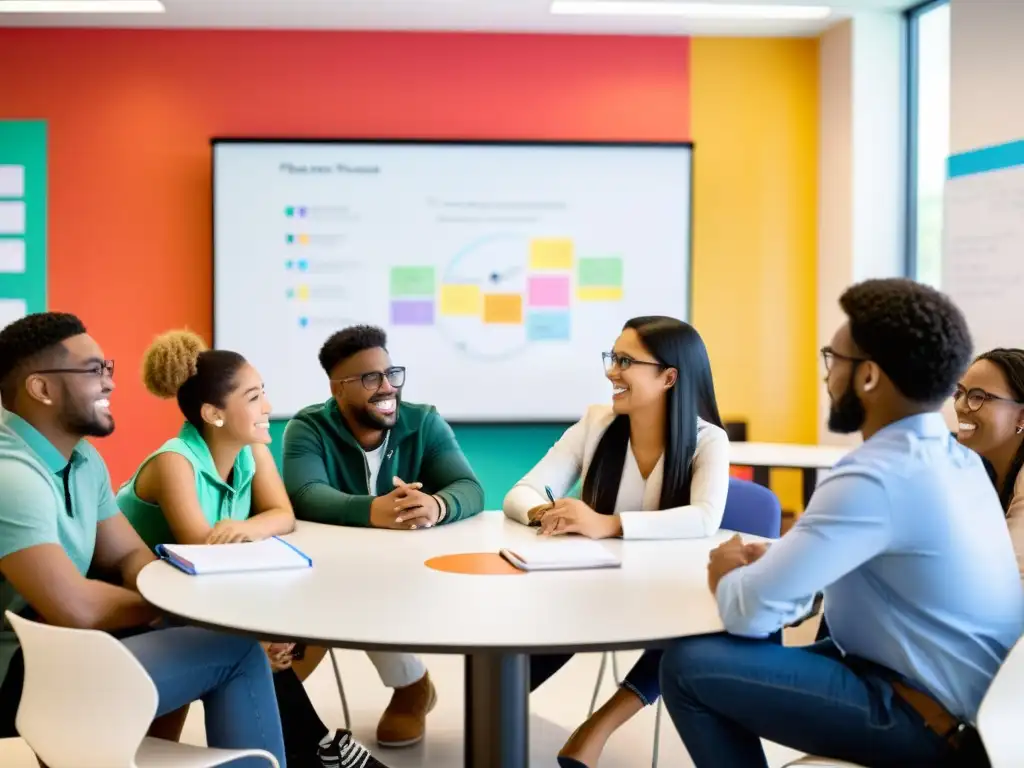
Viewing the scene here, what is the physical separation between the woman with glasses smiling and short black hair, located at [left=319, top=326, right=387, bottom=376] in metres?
1.58

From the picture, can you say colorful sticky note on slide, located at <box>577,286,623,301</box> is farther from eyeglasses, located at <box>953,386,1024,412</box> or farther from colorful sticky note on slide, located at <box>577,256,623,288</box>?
eyeglasses, located at <box>953,386,1024,412</box>

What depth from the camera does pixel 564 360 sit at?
18.0 ft

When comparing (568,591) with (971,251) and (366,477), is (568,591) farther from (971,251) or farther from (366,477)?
(971,251)

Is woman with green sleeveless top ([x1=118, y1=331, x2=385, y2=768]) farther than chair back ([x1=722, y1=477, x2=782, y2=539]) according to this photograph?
No

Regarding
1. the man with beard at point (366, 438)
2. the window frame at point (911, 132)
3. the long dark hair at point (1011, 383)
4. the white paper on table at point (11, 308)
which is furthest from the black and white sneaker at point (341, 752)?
the window frame at point (911, 132)

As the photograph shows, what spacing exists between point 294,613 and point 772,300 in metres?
4.26

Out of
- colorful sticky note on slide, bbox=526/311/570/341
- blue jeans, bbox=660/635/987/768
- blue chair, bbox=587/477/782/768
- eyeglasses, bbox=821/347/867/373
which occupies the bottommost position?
blue jeans, bbox=660/635/987/768

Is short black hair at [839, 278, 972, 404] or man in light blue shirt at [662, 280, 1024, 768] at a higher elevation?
A: short black hair at [839, 278, 972, 404]

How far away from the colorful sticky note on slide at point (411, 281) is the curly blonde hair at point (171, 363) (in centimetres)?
261

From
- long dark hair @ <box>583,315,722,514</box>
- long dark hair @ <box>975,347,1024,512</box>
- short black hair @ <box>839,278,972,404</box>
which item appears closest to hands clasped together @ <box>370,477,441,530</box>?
long dark hair @ <box>583,315,722,514</box>

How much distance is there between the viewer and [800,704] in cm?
183

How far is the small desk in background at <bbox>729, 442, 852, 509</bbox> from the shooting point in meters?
4.41

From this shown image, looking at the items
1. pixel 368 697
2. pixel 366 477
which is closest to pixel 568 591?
pixel 366 477

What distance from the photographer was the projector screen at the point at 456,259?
5.35m
